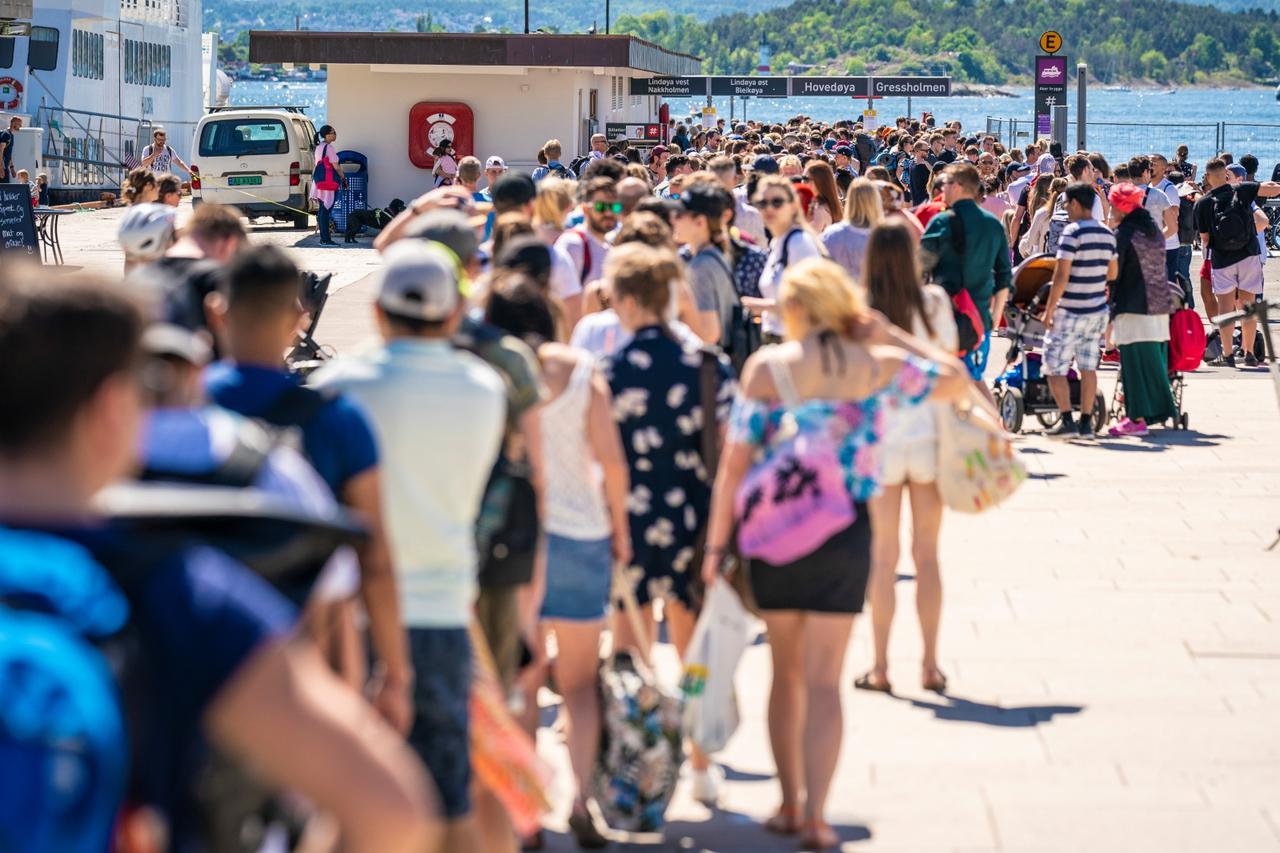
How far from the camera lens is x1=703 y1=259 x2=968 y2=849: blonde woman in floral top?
5484mm

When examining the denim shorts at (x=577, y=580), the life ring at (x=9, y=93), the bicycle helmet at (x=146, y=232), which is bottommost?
the denim shorts at (x=577, y=580)

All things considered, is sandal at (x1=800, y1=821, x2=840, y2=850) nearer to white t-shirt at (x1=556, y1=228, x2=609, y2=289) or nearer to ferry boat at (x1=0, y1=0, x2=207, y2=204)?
white t-shirt at (x1=556, y1=228, x2=609, y2=289)

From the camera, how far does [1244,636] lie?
26.7 feet

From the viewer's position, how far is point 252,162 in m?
30.6

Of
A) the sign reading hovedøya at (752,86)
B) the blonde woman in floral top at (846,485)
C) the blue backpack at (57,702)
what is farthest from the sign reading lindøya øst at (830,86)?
the blue backpack at (57,702)

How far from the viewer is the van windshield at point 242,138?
3042 centimetres

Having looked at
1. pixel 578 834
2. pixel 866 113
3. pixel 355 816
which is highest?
pixel 866 113

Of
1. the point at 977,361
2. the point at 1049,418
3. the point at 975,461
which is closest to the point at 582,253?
the point at 975,461

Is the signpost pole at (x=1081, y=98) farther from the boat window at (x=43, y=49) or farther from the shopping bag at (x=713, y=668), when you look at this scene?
the boat window at (x=43, y=49)

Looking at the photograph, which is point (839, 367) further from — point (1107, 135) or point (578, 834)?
point (1107, 135)

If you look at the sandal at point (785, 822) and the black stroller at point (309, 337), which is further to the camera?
the black stroller at point (309, 337)

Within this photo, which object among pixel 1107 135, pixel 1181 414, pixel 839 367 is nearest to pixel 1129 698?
pixel 839 367

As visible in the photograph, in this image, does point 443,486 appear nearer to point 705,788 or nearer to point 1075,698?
point 705,788

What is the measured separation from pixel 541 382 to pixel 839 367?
3.12 feet
